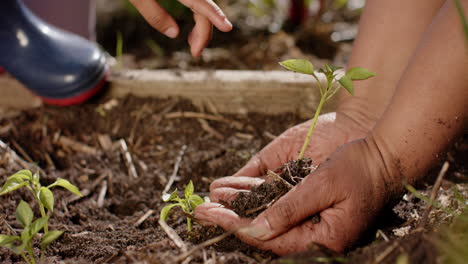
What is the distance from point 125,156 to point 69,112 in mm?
453

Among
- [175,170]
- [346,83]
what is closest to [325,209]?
[346,83]

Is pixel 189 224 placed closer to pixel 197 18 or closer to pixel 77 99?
pixel 197 18

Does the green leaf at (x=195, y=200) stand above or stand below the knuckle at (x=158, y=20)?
below

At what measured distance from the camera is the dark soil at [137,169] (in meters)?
1.18

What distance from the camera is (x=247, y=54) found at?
9.13 ft

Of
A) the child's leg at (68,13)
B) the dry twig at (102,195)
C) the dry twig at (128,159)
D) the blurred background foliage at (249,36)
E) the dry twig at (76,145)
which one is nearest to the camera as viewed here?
the dry twig at (102,195)

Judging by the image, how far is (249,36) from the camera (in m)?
3.04

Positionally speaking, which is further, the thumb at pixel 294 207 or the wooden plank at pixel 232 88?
the wooden plank at pixel 232 88

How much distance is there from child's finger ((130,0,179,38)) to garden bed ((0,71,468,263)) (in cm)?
60

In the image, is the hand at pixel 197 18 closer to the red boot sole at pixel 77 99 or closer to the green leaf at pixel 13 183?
the green leaf at pixel 13 183

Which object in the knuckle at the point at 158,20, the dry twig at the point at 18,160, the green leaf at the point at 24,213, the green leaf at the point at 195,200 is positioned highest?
the knuckle at the point at 158,20

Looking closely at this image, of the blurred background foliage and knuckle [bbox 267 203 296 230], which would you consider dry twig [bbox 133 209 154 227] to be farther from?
the blurred background foliage

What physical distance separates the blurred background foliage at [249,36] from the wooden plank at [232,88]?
520 millimetres

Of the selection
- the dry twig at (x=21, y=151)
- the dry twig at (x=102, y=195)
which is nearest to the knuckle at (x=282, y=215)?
the dry twig at (x=102, y=195)
